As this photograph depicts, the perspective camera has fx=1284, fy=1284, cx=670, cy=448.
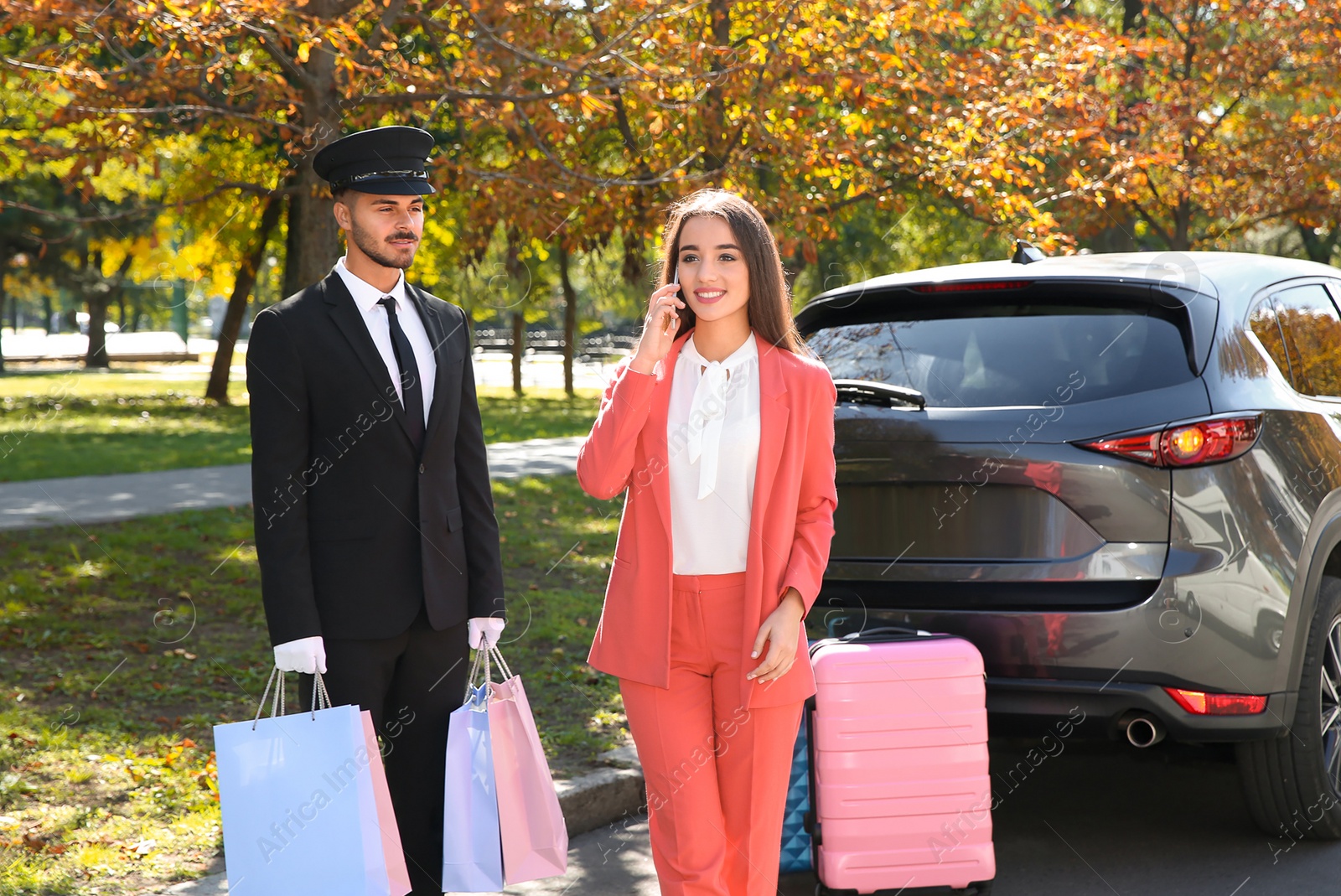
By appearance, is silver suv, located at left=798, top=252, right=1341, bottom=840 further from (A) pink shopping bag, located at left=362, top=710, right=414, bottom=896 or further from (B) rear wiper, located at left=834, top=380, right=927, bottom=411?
(A) pink shopping bag, located at left=362, top=710, right=414, bottom=896

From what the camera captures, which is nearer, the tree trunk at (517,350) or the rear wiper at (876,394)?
the rear wiper at (876,394)

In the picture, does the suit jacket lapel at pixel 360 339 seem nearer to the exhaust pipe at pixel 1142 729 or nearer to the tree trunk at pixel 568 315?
the exhaust pipe at pixel 1142 729

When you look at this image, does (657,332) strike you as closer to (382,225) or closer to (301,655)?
(382,225)

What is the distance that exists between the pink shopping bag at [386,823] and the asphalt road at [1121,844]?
135 cm

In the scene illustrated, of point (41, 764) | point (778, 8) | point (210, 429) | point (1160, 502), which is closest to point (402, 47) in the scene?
point (778, 8)

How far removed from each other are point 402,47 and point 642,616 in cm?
725

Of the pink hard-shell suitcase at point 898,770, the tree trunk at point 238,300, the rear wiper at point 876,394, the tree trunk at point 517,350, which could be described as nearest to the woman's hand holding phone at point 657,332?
the pink hard-shell suitcase at point 898,770

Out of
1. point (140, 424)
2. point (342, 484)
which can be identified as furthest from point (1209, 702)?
point (140, 424)

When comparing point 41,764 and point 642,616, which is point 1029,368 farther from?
point 41,764

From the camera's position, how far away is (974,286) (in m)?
4.35

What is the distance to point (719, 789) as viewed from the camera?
293 cm

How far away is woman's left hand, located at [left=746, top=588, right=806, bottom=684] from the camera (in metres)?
2.79

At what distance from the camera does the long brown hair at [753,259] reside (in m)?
2.93

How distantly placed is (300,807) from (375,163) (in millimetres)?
1521
